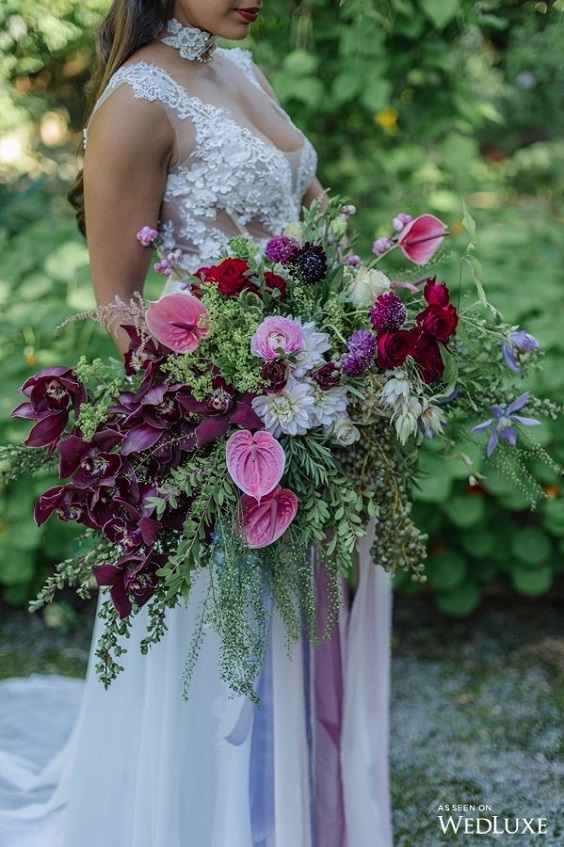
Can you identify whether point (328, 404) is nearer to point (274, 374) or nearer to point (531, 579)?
point (274, 374)

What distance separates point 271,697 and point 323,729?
244mm

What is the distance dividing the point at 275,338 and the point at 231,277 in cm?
14

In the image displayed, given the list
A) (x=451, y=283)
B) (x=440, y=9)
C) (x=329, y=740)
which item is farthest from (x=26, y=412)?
(x=451, y=283)

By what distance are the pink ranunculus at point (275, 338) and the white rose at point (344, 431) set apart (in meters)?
0.16

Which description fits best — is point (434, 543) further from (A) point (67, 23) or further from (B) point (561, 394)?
(A) point (67, 23)

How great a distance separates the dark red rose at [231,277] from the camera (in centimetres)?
162

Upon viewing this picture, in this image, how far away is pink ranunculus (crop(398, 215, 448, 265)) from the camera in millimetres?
1859

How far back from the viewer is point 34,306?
12.1ft

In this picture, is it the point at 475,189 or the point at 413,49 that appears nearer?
the point at 413,49

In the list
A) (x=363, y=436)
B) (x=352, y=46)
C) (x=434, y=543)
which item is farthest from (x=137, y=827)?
(x=352, y=46)

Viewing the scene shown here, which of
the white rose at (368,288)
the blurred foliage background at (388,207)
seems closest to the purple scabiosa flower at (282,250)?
the white rose at (368,288)

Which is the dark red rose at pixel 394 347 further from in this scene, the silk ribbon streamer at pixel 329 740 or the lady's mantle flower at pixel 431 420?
the silk ribbon streamer at pixel 329 740

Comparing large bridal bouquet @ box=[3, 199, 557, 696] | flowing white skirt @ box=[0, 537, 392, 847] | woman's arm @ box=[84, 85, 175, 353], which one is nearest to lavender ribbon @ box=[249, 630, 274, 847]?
flowing white skirt @ box=[0, 537, 392, 847]

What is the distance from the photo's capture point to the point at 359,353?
5.28 ft
